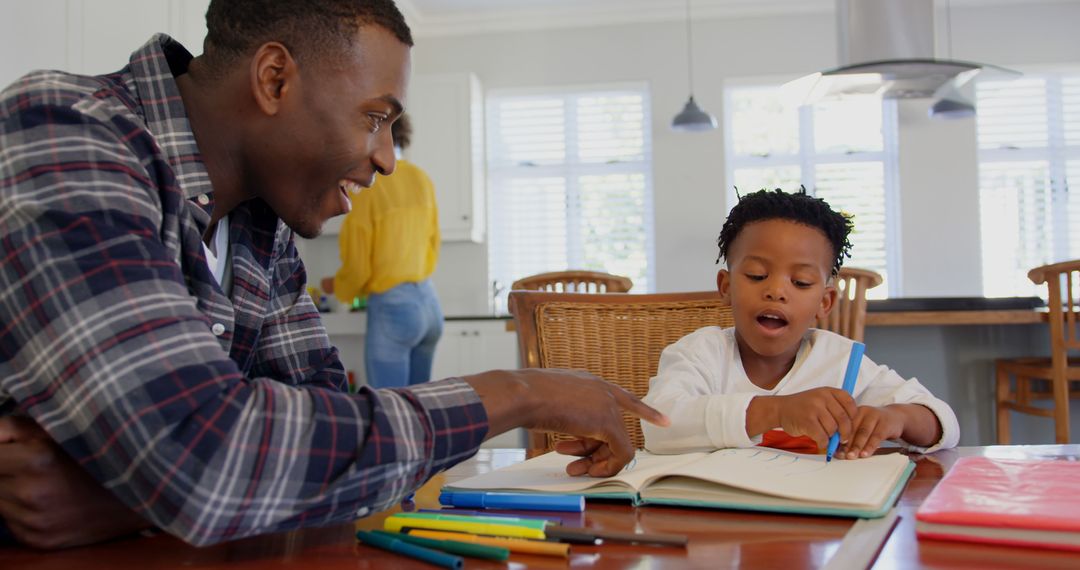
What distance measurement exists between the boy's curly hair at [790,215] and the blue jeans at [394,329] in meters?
2.59

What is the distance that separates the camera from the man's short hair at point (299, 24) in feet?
2.54

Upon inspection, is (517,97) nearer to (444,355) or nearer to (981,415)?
(444,355)

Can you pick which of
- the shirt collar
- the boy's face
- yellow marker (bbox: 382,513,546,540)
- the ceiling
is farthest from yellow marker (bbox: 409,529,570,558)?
the ceiling

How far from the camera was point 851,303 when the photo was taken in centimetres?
Answer: 290

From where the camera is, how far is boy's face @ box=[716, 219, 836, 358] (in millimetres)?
1310

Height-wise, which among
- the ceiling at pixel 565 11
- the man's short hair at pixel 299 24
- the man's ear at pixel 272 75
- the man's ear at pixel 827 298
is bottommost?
the man's ear at pixel 827 298

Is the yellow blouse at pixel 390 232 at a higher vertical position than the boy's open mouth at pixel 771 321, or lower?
higher

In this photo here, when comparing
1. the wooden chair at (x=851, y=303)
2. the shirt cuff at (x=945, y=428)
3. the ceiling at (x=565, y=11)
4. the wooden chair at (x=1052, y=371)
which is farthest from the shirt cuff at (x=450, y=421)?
the ceiling at (x=565, y=11)

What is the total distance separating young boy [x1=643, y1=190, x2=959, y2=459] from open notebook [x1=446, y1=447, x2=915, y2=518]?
0.54 ft

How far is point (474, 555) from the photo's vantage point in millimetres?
550

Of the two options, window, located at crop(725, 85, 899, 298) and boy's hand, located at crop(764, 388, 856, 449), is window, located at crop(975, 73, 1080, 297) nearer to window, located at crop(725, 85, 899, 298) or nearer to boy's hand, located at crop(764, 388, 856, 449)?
window, located at crop(725, 85, 899, 298)

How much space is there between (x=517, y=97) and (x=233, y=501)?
19.1 feet

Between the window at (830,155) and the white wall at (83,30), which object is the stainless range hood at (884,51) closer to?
the window at (830,155)

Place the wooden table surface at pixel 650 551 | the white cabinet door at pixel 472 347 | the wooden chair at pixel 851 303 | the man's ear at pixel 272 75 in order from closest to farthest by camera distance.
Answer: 1. the wooden table surface at pixel 650 551
2. the man's ear at pixel 272 75
3. the wooden chair at pixel 851 303
4. the white cabinet door at pixel 472 347
